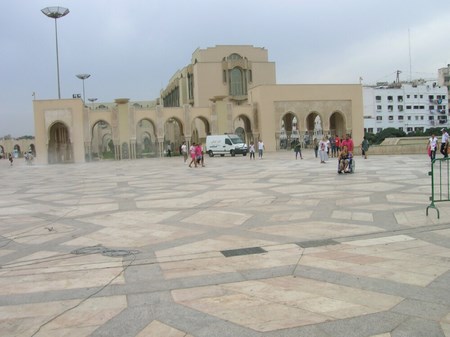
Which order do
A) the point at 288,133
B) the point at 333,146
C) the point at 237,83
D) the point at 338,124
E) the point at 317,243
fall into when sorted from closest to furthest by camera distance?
the point at 317,243
the point at 333,146
the point at 288,133
the point at 338,124
the point at 237,83

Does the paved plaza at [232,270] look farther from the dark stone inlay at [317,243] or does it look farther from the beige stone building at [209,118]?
the beige stone building at [209,118]

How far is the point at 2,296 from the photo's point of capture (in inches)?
181

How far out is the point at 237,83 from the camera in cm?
6556

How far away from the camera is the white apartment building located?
88062 millimetres

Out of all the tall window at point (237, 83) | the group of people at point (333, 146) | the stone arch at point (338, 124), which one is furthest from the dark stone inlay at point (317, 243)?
the tall window at point (237, 83)

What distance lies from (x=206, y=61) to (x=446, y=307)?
63375mm

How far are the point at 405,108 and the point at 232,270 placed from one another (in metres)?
92.9

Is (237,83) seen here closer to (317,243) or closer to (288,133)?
(288,133)

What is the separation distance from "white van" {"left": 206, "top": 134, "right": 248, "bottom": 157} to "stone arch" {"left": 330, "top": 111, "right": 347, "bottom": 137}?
15.9 metres

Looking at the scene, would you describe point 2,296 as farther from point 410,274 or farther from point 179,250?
point 410,274

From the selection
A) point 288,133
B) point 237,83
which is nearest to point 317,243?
point 288,133

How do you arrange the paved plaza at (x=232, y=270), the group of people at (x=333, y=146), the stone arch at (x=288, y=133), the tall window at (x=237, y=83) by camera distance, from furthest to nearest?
1. the tall window at (x=237, y=83)
2. the stone arch at (x=288, y=133)
3. the group of people at (x=333, y=146)
4. the paved plaza at (x=232, y=270)

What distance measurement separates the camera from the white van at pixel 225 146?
141 ft

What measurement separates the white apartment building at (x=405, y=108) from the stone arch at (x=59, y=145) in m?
56.7
